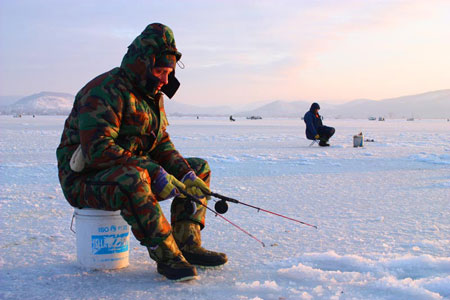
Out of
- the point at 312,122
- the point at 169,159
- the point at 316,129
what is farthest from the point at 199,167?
the point at 316,129

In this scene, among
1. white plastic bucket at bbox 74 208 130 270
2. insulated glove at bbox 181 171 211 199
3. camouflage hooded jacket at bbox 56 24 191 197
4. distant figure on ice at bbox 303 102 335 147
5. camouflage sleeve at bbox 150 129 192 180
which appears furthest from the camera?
distant figure on ice at bbox 303 102 335 147

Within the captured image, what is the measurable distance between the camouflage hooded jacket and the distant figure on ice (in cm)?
1050

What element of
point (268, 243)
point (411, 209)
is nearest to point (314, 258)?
point (268, 243)

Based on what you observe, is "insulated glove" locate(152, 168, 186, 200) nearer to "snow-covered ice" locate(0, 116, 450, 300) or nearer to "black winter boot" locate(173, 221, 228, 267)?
"black winter boot" locate(173, 221, 228, 267)

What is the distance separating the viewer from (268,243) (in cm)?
338

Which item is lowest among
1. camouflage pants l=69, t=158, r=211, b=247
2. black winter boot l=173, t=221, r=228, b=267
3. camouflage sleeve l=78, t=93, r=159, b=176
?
black winter boot l=173, t=221, r=228, b=267

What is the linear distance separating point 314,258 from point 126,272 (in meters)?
1.13

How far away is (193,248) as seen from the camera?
9.34 feet

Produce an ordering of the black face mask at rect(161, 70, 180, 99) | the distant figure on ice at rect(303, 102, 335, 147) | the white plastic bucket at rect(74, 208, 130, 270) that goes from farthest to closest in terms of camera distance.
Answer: the distant figure on ice at rect(303, 102, 335, 147) → the black face mask at rect(161, 70, 180, 99) → the white plastic bucket at rect(74, 208, 130, 270)

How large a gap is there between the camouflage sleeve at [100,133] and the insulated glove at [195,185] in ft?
0.85

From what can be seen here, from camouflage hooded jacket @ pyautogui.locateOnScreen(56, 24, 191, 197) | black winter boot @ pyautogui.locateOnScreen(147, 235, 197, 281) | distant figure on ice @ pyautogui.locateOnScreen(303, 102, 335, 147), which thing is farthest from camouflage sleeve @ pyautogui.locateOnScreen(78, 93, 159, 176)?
distant figure on ice @ pyautogui.locateOnScreen(303, 102, 335, 147)

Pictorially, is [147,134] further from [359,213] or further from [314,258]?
[359,213]

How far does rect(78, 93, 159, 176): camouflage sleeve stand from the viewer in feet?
A: 8.21

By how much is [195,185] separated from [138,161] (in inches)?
15.0
